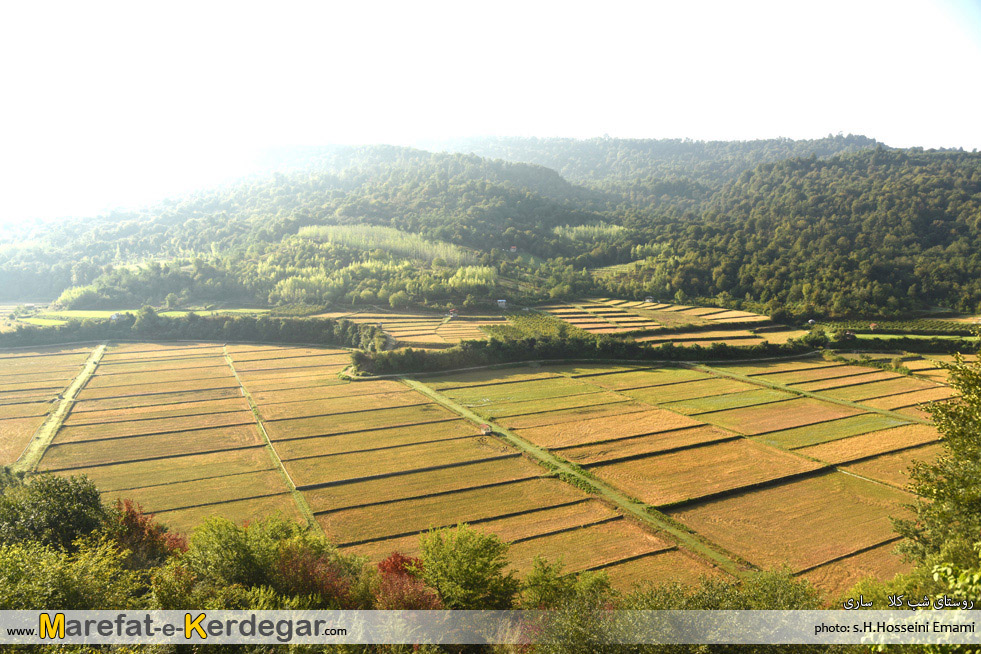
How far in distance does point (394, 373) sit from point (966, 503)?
192 feet

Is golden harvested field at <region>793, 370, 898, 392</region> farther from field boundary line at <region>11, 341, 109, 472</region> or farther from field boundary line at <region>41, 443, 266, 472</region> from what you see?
field boundary line at <region>11, 341, 109, 472</region>

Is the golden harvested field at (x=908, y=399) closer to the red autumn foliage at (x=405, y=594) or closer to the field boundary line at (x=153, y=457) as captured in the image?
the red autumn foliage at (x=405, y=594)

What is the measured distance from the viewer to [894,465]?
4106 centimetres

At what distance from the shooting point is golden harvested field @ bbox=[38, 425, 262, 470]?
43.0 m

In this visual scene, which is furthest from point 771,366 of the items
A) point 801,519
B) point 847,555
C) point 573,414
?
point 847,555

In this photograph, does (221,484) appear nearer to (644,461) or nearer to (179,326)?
(644,461)

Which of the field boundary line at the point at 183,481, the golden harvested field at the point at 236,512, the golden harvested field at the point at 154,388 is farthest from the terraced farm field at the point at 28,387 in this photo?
the golden harvested field at the point at 236,512

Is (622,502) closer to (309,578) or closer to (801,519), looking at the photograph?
Answer: (801,519)

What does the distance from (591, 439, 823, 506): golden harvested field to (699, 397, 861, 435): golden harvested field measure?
4.67 metres

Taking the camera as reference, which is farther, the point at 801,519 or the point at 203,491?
the point at 203,491

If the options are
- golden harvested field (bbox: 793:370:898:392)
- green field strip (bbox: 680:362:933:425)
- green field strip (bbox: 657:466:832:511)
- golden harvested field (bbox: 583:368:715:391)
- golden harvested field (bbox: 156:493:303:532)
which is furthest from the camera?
golden harvested field (bbox: 583:368:715:391)

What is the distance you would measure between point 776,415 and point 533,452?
2609 centimetres

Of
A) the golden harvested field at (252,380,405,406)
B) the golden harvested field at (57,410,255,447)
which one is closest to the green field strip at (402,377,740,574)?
the golden harvested field at (252,380,405,406)

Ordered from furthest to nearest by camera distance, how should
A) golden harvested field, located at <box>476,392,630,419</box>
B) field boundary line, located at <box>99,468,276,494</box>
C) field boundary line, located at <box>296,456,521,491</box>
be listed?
golden harvested field, located at <box>476,392,630,419</box>
field boundary line, located at <box>296,456,521,491</box>
field boundary line, located at <box>99,468,276,494</box>
